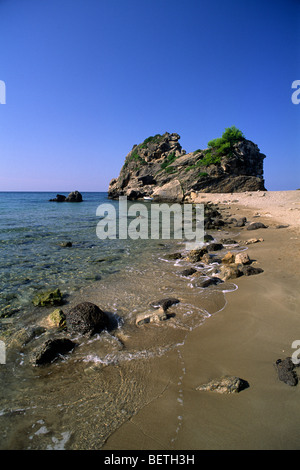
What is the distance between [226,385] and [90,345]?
2.42 m

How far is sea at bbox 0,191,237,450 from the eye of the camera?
8.21 feet

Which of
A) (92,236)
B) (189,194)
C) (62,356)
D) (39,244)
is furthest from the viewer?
(189,194)

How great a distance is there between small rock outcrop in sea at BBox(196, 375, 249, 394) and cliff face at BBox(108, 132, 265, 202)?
135 feet

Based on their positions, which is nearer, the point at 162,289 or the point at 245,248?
the point at 162,289

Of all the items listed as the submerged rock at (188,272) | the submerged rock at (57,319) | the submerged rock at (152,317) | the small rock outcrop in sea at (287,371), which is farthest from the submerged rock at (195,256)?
the small rock outcrop in sea at (287,371)

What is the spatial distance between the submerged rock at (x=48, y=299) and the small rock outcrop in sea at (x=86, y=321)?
1135 mm

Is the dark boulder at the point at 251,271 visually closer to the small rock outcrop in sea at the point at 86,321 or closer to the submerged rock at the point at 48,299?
the small rock outcrop in sea at the point at 86,321

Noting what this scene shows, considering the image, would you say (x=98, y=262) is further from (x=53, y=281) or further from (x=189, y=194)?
(x=189, y=194)

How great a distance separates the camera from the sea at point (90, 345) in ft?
8.21

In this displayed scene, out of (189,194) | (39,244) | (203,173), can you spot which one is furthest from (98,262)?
(203,173)

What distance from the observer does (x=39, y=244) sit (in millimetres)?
11562

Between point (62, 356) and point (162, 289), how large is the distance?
10.6 ft

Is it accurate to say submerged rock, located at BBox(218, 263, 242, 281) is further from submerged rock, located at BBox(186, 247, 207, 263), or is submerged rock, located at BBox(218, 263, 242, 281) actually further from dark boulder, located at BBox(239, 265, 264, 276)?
submerged rock, located at BBox(186, 247, 207, 263)

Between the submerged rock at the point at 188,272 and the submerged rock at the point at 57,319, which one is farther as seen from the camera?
the submerged rock at the point at 188,272
